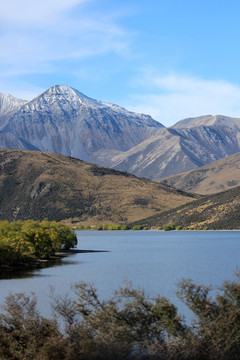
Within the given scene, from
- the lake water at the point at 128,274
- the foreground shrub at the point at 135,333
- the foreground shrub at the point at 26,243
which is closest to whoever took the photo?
the foreground shrub at the point at 135,333

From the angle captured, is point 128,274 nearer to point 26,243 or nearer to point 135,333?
point 26,243

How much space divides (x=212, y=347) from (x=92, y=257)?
10449 cm

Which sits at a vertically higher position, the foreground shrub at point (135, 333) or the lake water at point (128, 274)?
the foreground shrub at point (135, 333)

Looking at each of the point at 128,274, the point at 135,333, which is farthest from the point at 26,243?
the point at 135,333

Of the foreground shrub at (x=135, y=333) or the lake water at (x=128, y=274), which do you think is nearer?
the foreground shrub at (x=135, y=333)

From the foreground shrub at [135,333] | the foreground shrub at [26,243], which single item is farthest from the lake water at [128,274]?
the foreground shrub at [135,333]

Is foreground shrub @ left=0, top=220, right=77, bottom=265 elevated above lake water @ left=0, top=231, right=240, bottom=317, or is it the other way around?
foreground shrub @ left=0, top=220, right=77, bottom=265

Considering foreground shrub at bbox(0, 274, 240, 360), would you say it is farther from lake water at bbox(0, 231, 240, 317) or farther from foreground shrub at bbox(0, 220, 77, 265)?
foreground shrub at bbox(0, 220, 77, 265)

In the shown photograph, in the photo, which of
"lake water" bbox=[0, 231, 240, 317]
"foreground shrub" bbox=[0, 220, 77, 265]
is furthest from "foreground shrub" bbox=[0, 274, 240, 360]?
"foreground shrub" bbox=[0, 220, 77, 265]

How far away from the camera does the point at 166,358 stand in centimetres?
3212

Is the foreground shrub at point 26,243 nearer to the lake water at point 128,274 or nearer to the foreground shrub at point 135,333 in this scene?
the lake water at point 128,274

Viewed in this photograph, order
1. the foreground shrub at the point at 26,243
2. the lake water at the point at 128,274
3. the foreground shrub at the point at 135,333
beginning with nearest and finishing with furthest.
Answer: the foreground shrub at the point at 135,333
the lake water at the point at 128,274
the foreground shrub at the point at 26,243

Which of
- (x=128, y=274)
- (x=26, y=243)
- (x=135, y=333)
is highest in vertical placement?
(x=26, y=243)

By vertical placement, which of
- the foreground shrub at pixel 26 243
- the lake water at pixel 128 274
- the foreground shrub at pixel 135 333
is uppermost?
the foreground shrub at pixel 26 243
